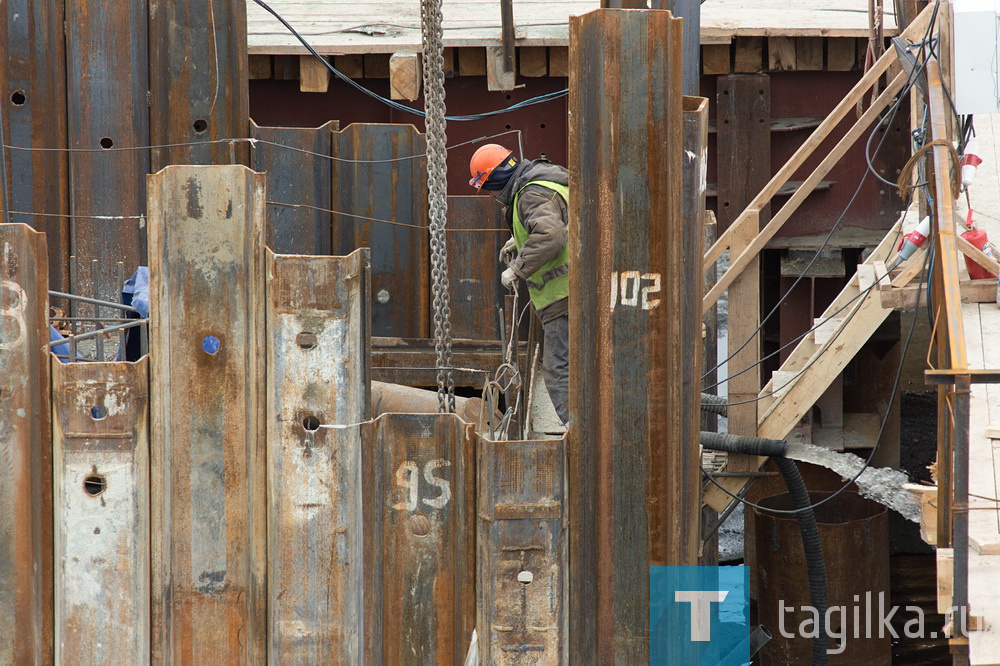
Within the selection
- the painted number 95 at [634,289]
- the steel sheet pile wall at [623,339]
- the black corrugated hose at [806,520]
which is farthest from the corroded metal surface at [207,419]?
the black corrugated hose at [806,520]

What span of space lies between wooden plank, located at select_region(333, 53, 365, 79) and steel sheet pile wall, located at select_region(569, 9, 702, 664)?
5.87 meters

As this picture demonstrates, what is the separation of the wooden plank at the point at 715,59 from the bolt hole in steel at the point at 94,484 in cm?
720

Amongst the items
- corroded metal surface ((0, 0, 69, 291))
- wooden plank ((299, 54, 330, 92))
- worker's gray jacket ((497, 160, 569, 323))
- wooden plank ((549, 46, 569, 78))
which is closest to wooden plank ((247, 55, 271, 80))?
wooden plank ((299, 54, 330, 92))

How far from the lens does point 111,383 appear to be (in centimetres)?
495

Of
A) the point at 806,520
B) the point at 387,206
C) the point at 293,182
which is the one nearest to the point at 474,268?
the point at 387,206

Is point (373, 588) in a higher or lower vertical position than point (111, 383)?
lower

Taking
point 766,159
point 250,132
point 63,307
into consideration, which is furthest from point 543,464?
point 766,159

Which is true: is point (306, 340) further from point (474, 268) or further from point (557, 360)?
point (474, 268)

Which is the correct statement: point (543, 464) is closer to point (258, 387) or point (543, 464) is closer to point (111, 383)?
point (258, 387)

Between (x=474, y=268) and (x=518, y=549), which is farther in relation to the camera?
(x=474, y=268)

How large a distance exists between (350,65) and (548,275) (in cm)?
441

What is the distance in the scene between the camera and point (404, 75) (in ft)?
32.3

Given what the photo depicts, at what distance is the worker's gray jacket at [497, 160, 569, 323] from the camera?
22.4 feet

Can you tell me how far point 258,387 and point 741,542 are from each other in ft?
24.1
